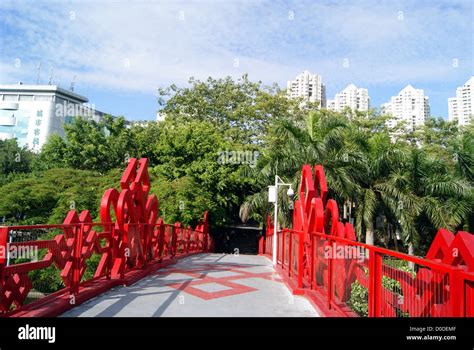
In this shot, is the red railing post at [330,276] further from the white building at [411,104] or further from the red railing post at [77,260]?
the white building at [411,104]

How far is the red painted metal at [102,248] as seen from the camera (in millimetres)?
4578

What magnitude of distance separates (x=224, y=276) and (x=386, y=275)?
231 inches

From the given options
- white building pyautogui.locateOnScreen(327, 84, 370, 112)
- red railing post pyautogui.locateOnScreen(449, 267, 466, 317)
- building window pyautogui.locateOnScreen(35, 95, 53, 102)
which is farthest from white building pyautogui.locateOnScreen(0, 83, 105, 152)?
red railing post pyautogui.locateOnScreen(449, 267, 466, 317)

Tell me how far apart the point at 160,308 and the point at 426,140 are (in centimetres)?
3041

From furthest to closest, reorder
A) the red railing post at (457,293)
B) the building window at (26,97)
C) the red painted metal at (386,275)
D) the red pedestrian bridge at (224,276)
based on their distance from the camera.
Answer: the building window at (26,97) → the red pedestrian bridge at (224,276) → the red painted metal at (386,275) → the red railing post at (457,293)

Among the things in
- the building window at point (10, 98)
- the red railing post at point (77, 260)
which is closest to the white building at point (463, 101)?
the red railing post at point (77, 260)

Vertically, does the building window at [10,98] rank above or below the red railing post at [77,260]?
above

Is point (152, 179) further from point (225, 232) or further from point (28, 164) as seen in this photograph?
point (28, 164)

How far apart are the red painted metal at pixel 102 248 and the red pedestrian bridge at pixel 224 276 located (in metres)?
0.02

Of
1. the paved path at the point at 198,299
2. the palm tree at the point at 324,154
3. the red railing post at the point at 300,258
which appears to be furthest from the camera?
the palm tree at the point at 324,154

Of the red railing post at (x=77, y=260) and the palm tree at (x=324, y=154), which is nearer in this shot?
the red railing post at (x=77, y=260)
